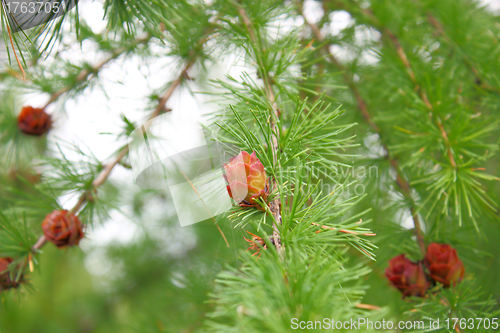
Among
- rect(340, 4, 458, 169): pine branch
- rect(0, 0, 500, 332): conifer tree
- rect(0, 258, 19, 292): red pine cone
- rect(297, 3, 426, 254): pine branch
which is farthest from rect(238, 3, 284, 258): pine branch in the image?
rect(0, 258, 19, 292): red pine cone

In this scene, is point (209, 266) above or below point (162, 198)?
below

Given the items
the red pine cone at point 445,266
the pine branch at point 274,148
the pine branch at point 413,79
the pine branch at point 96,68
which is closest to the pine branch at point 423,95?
the pine branch at point 413,79

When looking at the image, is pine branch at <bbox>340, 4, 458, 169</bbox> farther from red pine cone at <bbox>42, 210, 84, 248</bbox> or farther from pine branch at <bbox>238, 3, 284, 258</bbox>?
red pine cone at <bbox>42, 210, 84, 248</bbox>

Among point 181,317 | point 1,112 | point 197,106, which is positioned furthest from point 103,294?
point 197,106

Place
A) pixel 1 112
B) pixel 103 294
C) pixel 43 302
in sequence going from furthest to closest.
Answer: pixel 43 302, pixel 103 294, pixel 1 112

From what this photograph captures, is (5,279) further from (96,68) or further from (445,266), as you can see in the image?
(445,266)

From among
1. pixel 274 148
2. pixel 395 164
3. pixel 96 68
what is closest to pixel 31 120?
pixel 96 68

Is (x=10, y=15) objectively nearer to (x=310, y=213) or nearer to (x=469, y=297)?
(x=310, y=213)
